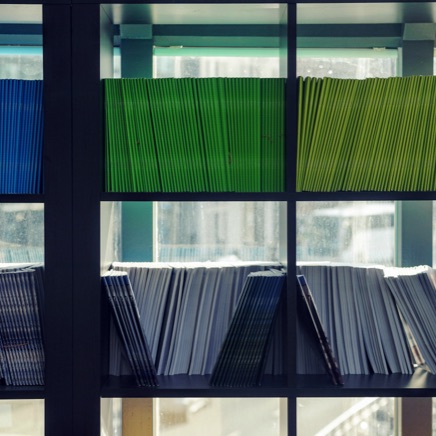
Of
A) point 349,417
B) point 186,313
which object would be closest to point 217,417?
point 349,417

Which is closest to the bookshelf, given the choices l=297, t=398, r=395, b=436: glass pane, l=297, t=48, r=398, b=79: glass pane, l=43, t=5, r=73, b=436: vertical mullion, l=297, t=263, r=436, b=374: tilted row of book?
l=43, t=5, r=73, b=436: vertical mullion

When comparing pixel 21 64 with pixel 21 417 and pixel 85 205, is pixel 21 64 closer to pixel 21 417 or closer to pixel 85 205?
pixel 85 205

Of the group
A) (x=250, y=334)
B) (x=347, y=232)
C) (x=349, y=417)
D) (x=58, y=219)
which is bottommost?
(x=349, y=417)

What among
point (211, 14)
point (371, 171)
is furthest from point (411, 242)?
point (211, 14)

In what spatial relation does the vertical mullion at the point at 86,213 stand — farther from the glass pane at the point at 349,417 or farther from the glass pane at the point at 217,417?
the glass pane at the point at 349,417

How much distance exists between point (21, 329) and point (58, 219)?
34 cm

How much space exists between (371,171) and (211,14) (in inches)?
25.0

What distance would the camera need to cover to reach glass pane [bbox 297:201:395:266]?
230cm

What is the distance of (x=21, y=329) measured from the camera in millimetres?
1825

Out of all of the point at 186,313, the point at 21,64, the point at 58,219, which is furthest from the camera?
the point at 21,64

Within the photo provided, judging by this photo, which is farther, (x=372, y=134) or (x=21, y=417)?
(x=21, y=417)

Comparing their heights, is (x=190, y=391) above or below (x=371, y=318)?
below

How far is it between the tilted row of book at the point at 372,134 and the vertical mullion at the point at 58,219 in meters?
0.66

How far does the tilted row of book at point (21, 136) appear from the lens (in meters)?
1.82
